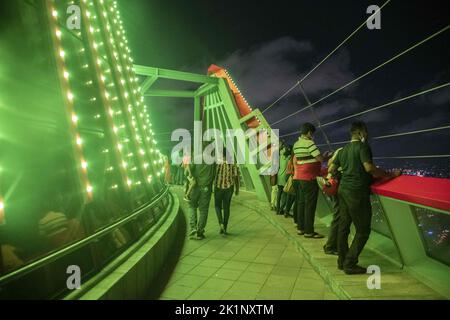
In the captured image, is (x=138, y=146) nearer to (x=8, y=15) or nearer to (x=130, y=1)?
(x=8, y=15)

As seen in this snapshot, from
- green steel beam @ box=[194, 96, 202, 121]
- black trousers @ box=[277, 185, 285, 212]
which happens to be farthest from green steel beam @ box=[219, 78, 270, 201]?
green steel beam @ box=[194, 96, 202, 121]

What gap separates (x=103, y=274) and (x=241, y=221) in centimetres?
552

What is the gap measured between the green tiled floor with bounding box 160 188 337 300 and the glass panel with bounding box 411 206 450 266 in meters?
1.41

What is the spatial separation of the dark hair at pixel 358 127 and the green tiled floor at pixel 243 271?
2118 millimetres

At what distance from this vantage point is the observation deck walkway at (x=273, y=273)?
3.56 m

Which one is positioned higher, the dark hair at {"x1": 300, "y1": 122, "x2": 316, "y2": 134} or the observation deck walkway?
the dark hair at {"x1": 300, "y1": 122, "x2": 316, "y2": 134}

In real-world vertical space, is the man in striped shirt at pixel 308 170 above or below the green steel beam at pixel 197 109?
below

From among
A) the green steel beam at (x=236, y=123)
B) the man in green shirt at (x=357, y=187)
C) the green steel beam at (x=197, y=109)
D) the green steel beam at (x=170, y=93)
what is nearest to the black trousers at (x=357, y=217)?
the man in green shirt at (x=357, y=187)

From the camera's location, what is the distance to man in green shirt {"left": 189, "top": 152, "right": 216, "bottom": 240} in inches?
261

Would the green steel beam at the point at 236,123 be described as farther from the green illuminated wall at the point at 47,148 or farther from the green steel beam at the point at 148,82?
the green illuminated wall at the point at 47,148
